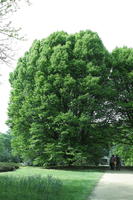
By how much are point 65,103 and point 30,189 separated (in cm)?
1987

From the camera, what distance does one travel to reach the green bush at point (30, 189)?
33.3 feet

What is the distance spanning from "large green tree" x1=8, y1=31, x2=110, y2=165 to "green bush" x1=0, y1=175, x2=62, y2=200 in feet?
51.3

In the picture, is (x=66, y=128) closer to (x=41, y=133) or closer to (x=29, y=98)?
(x=41, y=133)

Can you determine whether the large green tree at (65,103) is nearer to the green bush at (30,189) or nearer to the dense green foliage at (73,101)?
the dense green foliage at (73,101)

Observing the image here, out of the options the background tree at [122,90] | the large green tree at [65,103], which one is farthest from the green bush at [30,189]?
the background tree at [122,90]

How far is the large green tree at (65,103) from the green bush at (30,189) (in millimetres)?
15641

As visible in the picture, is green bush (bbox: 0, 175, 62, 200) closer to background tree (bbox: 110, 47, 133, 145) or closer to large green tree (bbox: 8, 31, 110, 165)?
large green tree (bbox: 8, 31, 110, 165)

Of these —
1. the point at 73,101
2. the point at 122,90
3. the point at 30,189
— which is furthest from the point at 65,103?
the point at 30,189

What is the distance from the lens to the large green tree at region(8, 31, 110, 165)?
29.0m

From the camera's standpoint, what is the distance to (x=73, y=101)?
29500 mm

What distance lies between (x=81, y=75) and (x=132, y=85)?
216 inches

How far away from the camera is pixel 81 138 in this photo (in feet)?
102

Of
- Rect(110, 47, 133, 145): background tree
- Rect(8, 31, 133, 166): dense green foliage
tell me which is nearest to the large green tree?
Rect(8, 31, 133, 166): dense green foliage

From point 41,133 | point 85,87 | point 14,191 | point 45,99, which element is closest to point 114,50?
point 85,87
